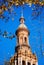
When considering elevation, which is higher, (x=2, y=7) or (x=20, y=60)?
(x=20, y=60)

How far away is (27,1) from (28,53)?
832cm

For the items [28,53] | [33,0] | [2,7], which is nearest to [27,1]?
[33,0]

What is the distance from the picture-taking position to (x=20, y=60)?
15.4 meters

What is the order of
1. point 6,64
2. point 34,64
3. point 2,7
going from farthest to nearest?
point 34,64, point 6,64, point 2,7

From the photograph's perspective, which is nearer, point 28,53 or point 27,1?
point 27,1

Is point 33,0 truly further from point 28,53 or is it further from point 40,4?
point 28,53

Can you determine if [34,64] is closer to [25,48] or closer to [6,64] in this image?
[25,48]

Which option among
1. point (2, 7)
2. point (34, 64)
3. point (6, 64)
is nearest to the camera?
point (2, 7)

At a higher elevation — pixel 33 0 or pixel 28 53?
pixel 28 53

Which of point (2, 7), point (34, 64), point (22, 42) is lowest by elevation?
point (2, 7)

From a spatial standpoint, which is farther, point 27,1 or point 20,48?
point 20,48

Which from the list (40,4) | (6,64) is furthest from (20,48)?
(40,4)

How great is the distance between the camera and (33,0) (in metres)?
6.93

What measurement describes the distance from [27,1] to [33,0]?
4.9 inches
